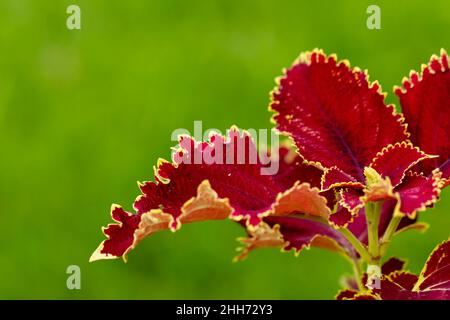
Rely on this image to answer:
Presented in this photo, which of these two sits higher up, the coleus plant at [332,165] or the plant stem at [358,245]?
the coleus plant at [332,165]

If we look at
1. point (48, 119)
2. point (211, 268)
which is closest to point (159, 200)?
point (211, 268)

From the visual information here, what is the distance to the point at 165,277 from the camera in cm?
201

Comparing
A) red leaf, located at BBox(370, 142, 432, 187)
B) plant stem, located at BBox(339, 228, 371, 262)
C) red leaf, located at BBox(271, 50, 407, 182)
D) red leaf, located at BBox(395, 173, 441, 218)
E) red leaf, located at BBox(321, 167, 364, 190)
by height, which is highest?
red leaf, located at BBox(271, 50, 407, 182)

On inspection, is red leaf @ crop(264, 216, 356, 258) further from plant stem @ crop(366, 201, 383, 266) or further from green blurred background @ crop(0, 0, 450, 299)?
green blurred background @ crop(0, 0, 450, 299)

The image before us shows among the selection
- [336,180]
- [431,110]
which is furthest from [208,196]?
[431,110]

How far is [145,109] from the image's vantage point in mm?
2152

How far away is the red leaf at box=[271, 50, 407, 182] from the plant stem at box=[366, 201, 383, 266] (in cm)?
3

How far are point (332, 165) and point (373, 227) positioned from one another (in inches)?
2.9

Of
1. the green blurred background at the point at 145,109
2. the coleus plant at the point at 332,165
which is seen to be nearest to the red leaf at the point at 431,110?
the coleus plant at the point at 332,165

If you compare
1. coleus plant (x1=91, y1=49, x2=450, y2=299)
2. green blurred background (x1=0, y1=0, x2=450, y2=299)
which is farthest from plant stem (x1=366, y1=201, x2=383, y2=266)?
green blurred background (x1=0, y1=0, x2=450, y2=299)

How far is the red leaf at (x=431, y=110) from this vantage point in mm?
749

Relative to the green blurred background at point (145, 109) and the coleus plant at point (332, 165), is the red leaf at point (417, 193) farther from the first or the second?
the green blurred background at point (145, 109)

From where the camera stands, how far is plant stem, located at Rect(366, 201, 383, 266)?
740 millimetres

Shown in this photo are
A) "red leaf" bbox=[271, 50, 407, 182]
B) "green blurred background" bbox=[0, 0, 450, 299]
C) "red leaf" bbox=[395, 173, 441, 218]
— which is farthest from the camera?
"green blurred background" bbox=[0, 0, 450, 299]
